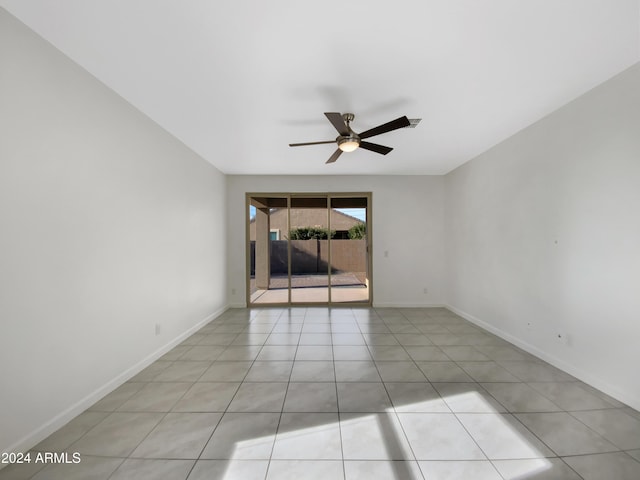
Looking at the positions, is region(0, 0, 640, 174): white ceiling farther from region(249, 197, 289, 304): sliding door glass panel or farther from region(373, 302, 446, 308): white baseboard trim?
region(373, 302, 446, 308): white baseboard trim

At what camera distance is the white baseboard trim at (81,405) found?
1622mm

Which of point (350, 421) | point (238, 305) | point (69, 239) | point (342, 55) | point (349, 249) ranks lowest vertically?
point (350, 421)

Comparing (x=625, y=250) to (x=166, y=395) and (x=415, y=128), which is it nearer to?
(x=415, y=128)

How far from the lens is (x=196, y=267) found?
3951 millimetres

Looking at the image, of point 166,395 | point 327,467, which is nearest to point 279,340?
point 166,395

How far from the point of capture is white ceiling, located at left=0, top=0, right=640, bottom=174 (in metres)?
1.57

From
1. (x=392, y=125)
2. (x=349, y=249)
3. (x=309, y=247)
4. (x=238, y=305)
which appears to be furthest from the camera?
(x=309, y=247)

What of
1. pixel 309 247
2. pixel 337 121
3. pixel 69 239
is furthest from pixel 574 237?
pixel 309 247

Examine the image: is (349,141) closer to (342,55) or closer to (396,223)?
(342,55)

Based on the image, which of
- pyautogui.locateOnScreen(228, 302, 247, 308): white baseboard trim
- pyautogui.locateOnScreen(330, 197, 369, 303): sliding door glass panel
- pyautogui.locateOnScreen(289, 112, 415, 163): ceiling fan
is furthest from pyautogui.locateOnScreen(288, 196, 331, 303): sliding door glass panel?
pyautogui.locateOnScreen(289, 112, 415, 163): ceiling fan

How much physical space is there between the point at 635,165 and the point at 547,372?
78.2 inches

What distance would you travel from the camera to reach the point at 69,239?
1.92 metres

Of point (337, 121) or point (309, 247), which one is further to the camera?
point (309, 247)

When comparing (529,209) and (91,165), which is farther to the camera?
(529,209)
